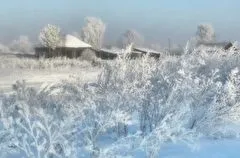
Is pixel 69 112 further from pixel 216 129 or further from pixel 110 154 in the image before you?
pixel 216 129

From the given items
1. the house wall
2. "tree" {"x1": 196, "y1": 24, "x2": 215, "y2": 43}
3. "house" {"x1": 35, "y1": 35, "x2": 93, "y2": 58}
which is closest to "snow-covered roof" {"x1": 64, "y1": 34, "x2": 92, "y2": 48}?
"house" {"x1": 35, "y1": 35, "x2": 93, "y2": 58}

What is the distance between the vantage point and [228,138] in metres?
12.8

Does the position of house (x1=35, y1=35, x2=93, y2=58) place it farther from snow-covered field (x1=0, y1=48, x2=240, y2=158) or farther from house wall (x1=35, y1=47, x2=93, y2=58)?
snow-covered field (x1=0, y1=48, x2=240, y2=158)

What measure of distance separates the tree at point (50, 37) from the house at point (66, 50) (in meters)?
0.63

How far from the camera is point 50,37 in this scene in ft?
240

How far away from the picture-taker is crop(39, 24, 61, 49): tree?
240 feet

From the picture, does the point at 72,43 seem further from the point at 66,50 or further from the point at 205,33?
the point at 205,33

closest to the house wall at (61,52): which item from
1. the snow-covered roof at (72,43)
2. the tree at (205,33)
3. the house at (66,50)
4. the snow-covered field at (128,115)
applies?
the house at (66,50)

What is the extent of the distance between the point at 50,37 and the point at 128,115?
212ft

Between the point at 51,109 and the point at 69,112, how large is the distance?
215 centimetres

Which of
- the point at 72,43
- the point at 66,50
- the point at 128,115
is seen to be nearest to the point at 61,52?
the point at 66,50

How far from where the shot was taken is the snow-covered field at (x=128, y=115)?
29.2 feet

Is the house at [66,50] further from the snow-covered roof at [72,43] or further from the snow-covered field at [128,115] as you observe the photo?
the snow-covered field at [128,115]

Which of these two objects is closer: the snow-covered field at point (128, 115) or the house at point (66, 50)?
the snow-covered field at point (128, 115)
